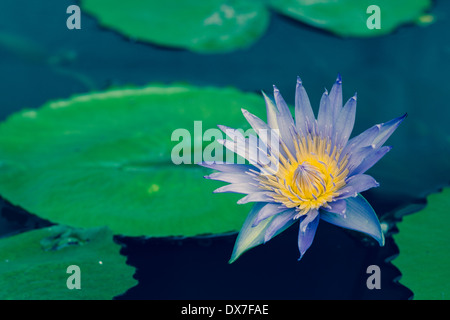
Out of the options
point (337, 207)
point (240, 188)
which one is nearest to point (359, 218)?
point (337, 207)

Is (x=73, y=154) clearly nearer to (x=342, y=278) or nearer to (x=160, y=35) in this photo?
(x=160, y=35)


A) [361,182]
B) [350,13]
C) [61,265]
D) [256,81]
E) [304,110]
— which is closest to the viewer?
[361,182]

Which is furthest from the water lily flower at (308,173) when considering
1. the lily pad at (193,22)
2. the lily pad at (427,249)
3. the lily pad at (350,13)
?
the lily pad at (350,13)

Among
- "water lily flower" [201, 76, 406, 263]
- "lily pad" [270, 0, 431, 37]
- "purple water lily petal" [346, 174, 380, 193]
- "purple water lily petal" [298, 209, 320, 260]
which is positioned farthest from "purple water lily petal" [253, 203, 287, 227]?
"lily pad" [270, 0, 431, 37]

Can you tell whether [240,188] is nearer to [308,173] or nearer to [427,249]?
[308,173]

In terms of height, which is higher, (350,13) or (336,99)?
(350,13)

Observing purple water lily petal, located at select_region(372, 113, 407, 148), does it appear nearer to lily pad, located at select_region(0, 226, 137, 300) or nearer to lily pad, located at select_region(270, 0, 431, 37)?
lily pad, located at select_region(0, 226, 137, 300)
